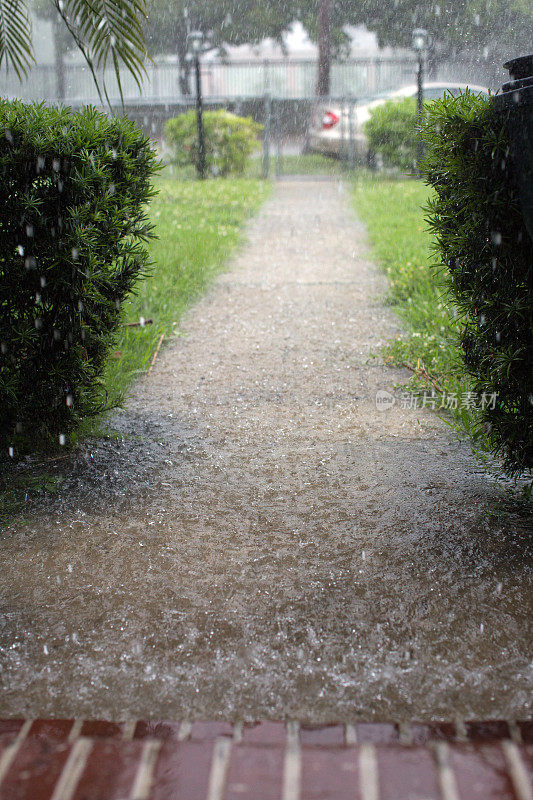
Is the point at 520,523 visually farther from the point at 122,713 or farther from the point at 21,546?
the point at 21,546

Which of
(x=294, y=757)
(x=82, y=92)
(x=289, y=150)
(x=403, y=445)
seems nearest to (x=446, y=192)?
(x=403, y=445)

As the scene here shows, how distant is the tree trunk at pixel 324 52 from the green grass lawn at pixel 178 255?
806cm

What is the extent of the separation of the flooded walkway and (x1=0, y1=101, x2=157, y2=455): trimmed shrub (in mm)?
331

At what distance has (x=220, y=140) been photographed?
13.0m

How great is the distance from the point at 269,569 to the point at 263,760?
0.73 metres

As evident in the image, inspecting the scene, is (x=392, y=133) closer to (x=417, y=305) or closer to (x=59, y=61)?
(x=417, y=305)

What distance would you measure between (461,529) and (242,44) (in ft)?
85.8

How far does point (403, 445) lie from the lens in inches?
117

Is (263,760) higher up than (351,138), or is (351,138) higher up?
(351,138)

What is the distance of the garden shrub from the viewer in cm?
207

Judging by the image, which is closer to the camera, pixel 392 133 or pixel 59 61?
pixel 392 133

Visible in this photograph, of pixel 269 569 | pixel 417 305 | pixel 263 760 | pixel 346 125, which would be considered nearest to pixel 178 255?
pixel 417 305

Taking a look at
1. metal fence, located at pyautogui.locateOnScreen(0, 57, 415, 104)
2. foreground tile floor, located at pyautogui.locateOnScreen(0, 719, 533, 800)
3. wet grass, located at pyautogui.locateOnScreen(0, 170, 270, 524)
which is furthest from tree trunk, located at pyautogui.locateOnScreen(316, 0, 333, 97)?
foreground tile floor, located at pyautogui.locateOnScreen(0, 719, 533, 800)

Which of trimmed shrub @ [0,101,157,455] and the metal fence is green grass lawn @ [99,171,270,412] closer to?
trimmed shrub @ [0,101,157,455]
